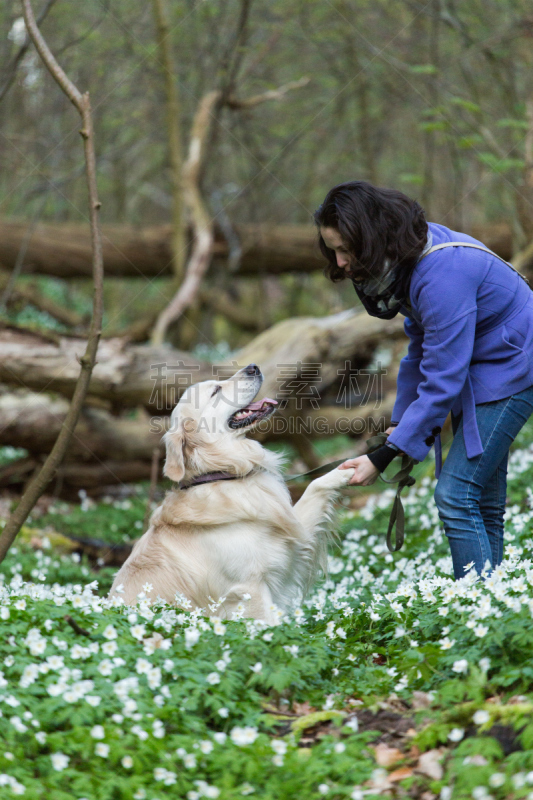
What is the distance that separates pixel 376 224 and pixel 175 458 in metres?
1.92

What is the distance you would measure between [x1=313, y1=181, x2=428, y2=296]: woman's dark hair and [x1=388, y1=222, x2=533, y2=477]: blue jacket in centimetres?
14

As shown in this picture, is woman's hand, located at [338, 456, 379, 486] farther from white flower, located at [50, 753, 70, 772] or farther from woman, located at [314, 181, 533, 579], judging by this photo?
white flower, located at [50, 753, 70, 772]

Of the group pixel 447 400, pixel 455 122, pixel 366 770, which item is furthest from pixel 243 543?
pixel 455 122

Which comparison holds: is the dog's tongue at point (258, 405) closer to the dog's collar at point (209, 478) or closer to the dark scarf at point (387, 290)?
the dog's collar at point (209, 478)

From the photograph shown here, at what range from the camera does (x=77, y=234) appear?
465 inches

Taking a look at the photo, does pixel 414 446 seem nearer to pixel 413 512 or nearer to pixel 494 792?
pixel 494 792

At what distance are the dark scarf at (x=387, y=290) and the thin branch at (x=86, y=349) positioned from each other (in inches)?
60.8

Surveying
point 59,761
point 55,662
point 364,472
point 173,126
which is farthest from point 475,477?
point 173,126

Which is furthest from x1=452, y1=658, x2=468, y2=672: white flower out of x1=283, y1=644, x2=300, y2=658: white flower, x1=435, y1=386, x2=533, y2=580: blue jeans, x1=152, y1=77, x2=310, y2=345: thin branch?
x1=152, y1=77, x2=310, y2=345: thin branch

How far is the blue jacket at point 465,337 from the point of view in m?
3.29

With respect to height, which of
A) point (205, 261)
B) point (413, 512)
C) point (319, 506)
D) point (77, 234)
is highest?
point (77, 234)

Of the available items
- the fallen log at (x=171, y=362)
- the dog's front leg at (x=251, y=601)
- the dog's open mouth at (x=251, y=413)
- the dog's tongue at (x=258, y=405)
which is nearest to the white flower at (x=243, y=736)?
the dog's front leg at (x=251, y=601)

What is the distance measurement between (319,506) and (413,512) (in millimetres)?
2190

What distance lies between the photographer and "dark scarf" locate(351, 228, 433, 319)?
3.45 metres
